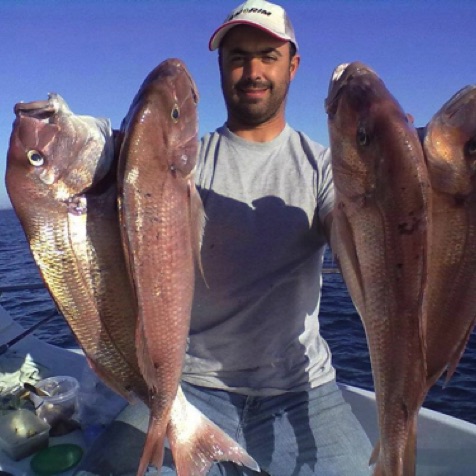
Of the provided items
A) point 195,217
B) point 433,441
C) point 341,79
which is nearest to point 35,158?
point 195,217

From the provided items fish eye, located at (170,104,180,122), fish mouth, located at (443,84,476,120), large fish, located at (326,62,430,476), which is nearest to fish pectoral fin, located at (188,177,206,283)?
fish eye, located at (170,104,180,122)

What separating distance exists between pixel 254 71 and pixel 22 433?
304 cm

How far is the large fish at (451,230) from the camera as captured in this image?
2037 mm

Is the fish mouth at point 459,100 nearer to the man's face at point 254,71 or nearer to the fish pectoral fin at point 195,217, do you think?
the fish pectoral fin at point 195,217

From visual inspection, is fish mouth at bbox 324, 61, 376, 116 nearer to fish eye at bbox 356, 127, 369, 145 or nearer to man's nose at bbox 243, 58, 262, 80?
fish eye at bbox 356, 127, 369, 145

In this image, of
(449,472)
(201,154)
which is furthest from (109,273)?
(449,472)

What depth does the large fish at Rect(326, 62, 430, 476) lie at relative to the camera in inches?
78.9

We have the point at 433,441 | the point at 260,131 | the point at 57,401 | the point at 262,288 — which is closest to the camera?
the point at 262,288

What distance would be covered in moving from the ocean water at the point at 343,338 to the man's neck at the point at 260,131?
1.38 metres

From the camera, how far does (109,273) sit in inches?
88.2

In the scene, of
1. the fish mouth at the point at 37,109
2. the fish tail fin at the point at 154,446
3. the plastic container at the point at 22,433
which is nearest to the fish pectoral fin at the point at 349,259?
the fish tail fin at the point at 154,446

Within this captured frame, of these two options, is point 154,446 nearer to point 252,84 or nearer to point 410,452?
point 410,452

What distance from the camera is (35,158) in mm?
2158

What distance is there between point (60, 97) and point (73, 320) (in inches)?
37.7
